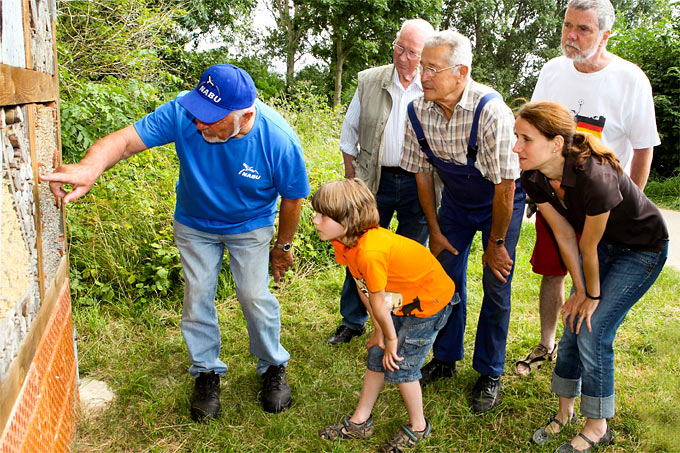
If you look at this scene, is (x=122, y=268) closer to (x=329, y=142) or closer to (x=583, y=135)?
A: (x=583, y=135)

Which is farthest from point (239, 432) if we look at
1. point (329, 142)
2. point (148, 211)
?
point (329, 142)

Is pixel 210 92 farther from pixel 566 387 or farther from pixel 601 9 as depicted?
pixel 566 387

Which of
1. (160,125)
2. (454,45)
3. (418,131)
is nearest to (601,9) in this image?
(454,45)

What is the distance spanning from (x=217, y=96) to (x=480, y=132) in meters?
1.38

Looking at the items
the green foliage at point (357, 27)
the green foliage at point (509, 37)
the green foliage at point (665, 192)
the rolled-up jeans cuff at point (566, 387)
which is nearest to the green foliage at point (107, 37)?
the rolled-up jeans cuff at point (566, 387)

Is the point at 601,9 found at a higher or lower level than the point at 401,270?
higher

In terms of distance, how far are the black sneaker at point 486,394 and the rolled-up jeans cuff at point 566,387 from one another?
1.42 feet

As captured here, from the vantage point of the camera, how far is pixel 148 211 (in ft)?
16.1

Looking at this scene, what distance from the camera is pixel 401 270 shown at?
270 cm

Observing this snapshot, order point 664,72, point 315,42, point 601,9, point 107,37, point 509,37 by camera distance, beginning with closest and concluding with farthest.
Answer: point 601,9 < point 107,37 < point 664,72 < point 315,42 < point 509,37

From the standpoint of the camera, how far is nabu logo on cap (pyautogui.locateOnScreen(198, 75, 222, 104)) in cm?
263

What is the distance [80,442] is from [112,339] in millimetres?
1094

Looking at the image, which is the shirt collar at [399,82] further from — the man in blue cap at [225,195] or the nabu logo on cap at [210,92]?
the nabu logo on cap at [210,92]

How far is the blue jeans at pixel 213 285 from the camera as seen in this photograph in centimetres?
312
